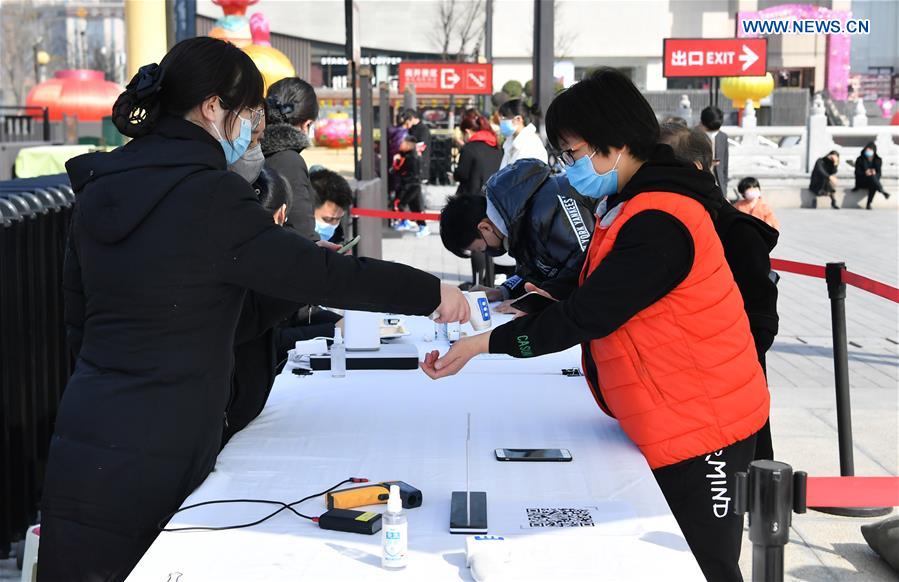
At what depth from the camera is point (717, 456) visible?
2.70 m

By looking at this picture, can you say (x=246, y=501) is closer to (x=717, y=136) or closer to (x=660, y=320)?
(x=660, y=320)

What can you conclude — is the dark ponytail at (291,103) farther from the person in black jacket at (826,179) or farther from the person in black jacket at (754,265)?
the person in black jacket at (826,179)

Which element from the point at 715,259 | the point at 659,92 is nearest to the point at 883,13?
the point at 715,259

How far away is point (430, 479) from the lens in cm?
260

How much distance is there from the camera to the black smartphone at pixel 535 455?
8.98 feet

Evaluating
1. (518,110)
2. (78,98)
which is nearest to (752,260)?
(518,110)

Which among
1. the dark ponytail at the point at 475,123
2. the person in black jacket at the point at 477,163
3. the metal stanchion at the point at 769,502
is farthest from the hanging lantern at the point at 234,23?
the metal stanchion at the point at 769,502

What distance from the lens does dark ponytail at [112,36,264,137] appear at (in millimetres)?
2371

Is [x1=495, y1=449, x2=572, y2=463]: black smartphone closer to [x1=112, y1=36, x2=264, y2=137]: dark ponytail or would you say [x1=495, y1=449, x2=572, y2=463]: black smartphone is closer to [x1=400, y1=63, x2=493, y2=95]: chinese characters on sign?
[x1=112, y1=36, x2=264, y2=137]: dark ponytail

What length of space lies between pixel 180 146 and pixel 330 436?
0.99m

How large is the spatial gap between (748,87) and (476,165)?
2519 centimetres

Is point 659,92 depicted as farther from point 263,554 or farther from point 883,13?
point 263,554

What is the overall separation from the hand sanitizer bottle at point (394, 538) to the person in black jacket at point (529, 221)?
198 cm

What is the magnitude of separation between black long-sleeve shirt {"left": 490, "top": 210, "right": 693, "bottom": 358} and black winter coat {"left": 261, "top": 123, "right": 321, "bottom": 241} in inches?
109
